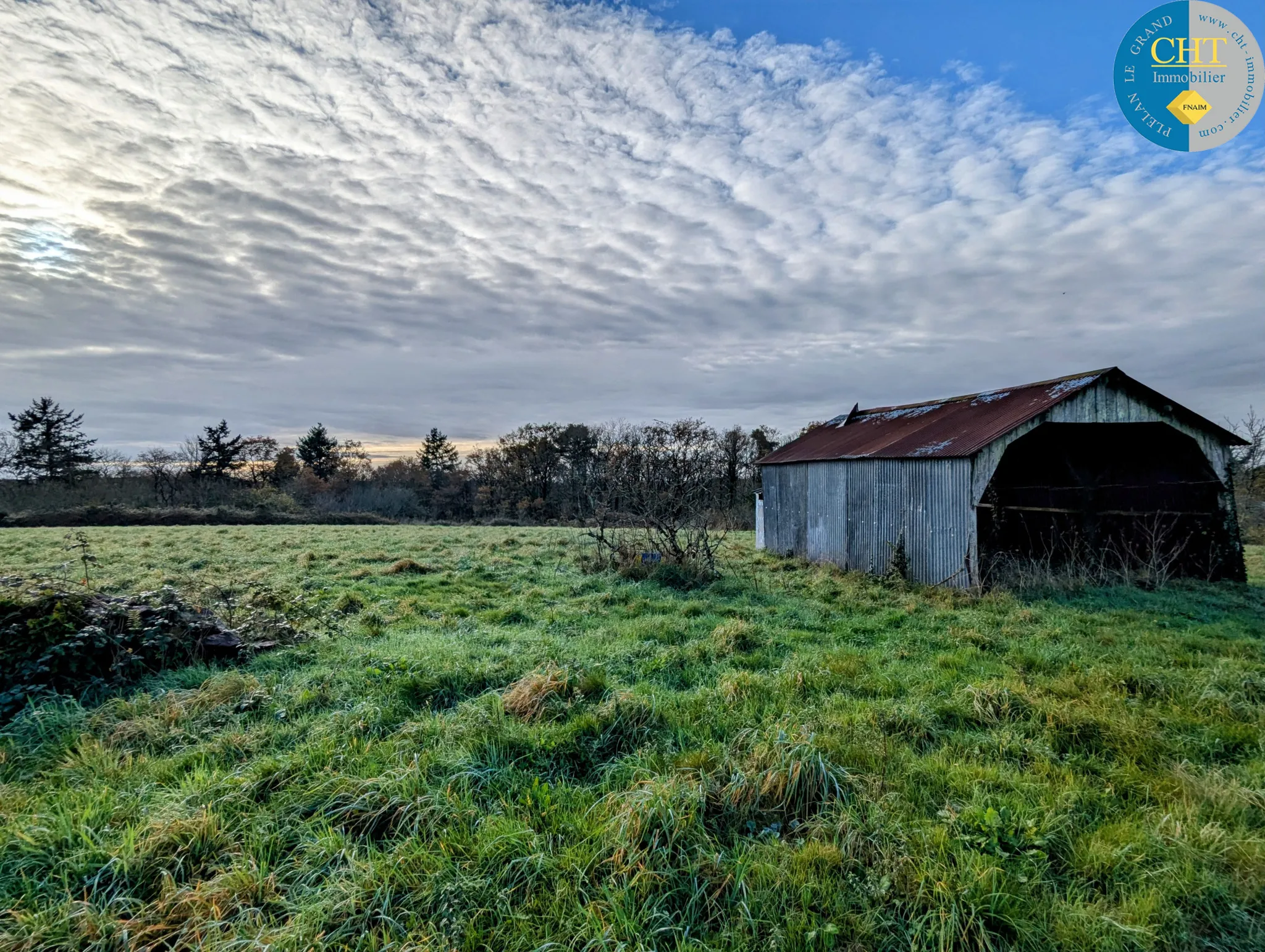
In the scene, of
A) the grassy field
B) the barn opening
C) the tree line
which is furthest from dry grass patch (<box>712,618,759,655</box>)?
the tree line

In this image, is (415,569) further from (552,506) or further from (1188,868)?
(552,506)

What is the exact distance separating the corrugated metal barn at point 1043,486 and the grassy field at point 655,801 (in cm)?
403

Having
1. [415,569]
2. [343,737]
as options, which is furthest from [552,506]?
[343,737]

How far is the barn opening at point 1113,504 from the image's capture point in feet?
36.4

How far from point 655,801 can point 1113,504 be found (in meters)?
13.4

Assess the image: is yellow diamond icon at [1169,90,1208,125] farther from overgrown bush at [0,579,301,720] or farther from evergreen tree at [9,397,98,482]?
evergreen tree at [9,397,98,482]

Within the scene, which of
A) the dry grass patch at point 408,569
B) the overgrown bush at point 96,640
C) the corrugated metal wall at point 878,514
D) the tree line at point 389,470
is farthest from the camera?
the tree line at point 389,470

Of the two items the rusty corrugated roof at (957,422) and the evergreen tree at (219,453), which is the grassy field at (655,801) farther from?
the evergreen tree at (219,453)

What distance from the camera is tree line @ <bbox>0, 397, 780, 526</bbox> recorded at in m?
33.4

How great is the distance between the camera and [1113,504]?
11961mm

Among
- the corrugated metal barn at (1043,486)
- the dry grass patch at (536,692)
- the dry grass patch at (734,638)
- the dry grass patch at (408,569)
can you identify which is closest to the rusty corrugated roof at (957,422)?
the corrugated metal barn at (1043,486)

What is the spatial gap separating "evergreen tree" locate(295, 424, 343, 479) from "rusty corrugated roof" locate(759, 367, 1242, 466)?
39.4 m

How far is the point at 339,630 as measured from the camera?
→ 743 centimetres

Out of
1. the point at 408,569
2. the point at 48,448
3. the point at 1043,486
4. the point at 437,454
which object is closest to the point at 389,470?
the point at 437,454
